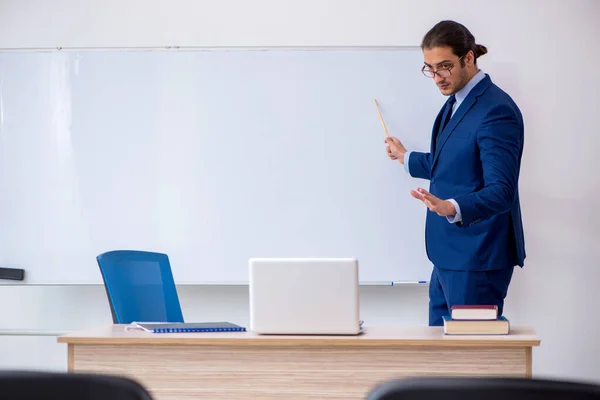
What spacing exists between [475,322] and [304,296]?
0.49 metres

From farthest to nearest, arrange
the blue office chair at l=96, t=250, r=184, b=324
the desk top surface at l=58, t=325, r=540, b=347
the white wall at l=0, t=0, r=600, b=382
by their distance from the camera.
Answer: the white wall at l=0, t=0, r=600, b=382
the blue office chair at l=96, t=250, r=184, b=324
the desk top surface at l=58, t=325, r=540, b=347

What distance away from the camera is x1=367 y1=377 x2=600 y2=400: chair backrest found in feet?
3.11

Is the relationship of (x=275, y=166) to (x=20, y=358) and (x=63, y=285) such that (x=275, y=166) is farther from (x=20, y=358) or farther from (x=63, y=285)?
(x=20, y=358)

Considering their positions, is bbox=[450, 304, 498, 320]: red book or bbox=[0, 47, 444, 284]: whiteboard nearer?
bbox=[450, 304, 498, 320]: red book

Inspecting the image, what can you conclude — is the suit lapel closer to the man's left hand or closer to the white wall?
the man's left hand

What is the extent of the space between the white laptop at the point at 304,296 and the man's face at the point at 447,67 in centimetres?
106

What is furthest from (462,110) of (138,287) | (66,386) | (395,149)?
(66,386)

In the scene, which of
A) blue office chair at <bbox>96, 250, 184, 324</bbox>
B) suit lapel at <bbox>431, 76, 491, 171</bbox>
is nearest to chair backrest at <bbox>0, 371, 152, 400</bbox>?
blue office chair at <bbox>96, 250, 184, 324</bbox>

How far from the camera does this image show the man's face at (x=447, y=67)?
2928 mm

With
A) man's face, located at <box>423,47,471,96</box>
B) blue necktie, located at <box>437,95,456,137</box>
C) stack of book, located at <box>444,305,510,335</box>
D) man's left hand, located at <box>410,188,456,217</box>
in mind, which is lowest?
stack of book, located at <box>444,305,510,335</box>

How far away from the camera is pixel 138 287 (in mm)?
2949

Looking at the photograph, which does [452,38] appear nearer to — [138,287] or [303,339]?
[303,339]

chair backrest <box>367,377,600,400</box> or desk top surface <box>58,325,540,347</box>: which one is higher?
chair backrest <box>367,377,600,400</box>

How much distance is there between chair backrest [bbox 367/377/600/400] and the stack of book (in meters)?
1.27
